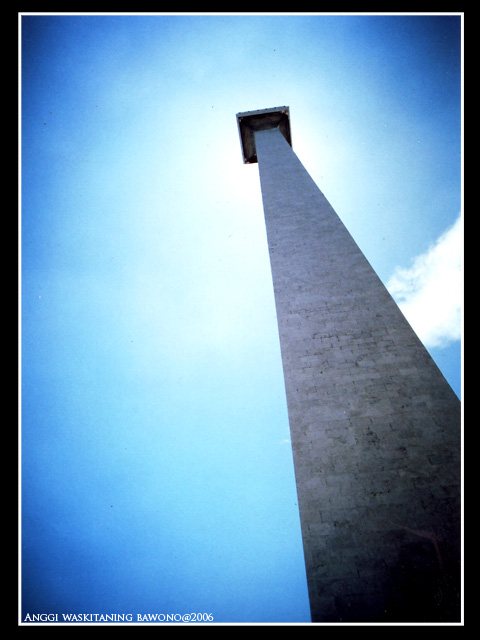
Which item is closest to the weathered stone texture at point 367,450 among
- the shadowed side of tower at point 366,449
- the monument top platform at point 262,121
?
the shadowed side of tower at point 366,449

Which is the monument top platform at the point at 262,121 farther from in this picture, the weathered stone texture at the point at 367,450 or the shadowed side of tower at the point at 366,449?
the weathered stone texture at the point at 367,450

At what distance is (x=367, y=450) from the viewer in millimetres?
5016

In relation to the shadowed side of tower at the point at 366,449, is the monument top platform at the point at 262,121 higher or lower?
higher

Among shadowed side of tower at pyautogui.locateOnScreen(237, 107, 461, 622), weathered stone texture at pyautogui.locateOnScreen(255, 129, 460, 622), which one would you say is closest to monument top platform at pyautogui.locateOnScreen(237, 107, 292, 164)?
shadowed side of tower at pyautogui.locateOnScreen(237, 107, 461, 622)

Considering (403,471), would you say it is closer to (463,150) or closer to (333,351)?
(333,351)

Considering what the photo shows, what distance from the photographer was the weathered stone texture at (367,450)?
416 centimetres

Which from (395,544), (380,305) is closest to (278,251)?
(380,305)

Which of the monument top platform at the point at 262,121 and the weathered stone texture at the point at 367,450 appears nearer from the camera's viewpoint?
the weathered stone texture at the point at 367,450

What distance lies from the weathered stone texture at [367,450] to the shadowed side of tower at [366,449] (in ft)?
0.05

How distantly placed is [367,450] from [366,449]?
20 mm

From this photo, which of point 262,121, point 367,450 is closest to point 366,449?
point 367,450

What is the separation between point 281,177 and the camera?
1066 centimetres

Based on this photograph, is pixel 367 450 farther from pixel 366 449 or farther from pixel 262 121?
pixel 262 121

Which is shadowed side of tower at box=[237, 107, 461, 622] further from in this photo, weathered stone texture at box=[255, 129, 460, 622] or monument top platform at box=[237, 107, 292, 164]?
monument top platform at box=[237, 107, 292, 164]
